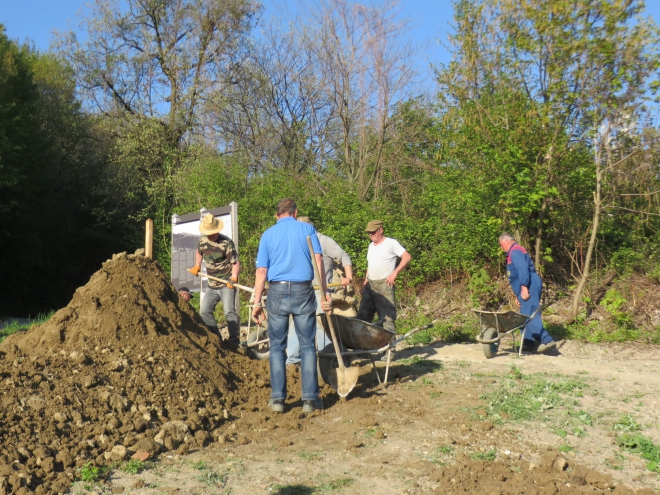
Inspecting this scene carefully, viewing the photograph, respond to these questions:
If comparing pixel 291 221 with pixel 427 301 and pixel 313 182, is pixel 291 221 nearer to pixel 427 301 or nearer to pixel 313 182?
pixel 427 301

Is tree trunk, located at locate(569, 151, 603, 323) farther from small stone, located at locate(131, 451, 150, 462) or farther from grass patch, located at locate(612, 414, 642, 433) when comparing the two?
small stone, located at locate(131, 451, 150, 462)

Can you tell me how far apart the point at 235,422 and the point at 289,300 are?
3.72 ft

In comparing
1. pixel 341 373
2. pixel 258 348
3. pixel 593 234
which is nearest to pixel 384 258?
pixel 258 348

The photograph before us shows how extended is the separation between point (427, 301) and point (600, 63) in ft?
17.7

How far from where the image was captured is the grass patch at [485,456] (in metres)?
4.54

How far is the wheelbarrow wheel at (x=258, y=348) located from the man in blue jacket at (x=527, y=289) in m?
3.45

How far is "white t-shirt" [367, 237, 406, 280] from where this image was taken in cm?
836

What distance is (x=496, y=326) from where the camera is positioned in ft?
28.1

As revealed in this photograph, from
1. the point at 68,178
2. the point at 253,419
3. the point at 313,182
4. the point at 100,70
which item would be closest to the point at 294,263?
the point at 253,419

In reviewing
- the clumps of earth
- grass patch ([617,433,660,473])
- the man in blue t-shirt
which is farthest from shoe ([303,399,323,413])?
grass patch ([617,433,660,473])

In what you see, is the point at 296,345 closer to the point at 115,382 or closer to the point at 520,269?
the point at 115,382

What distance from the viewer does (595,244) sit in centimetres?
1169

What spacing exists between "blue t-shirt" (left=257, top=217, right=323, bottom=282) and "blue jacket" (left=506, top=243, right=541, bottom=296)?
155 inches

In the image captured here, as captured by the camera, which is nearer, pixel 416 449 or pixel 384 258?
pixel 416 449
